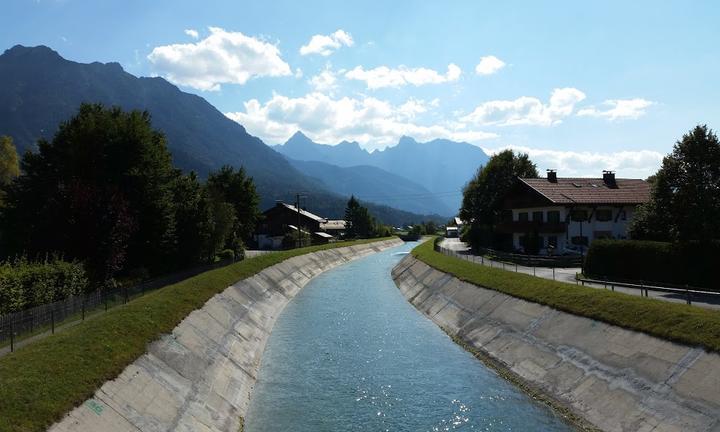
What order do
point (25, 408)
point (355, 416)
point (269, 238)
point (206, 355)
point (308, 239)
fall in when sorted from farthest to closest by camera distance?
1. point (269, 238)
2. point (308, 239)
3. point (206, 355)
4. point (355, 416)
5. point (25, 408)

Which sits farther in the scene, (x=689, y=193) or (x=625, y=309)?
(x=689, y=193)

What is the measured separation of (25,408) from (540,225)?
6130 cm

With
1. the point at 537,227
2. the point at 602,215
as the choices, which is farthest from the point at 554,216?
the point at 602,215

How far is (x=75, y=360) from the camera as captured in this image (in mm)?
19109

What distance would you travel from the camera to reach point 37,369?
17.4 metres

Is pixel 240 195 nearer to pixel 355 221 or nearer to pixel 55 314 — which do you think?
pixel 55 314

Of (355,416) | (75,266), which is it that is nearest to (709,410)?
(355,416)

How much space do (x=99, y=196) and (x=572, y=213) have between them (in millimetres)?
54489

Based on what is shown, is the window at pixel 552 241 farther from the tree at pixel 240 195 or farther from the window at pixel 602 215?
the tree at pixel 240 195

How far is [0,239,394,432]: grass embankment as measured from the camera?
48.7 feet

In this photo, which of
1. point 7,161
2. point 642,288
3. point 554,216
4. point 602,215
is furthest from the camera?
point 7,161

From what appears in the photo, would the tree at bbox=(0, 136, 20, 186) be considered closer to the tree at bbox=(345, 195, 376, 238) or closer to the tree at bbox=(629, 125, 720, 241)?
the tree at bbox=(629, 125, 720, 241)

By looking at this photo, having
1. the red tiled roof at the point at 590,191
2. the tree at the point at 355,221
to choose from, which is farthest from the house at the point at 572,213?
the tree at the point at 355,221

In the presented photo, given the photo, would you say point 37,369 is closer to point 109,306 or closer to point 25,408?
Result: point 25,408
